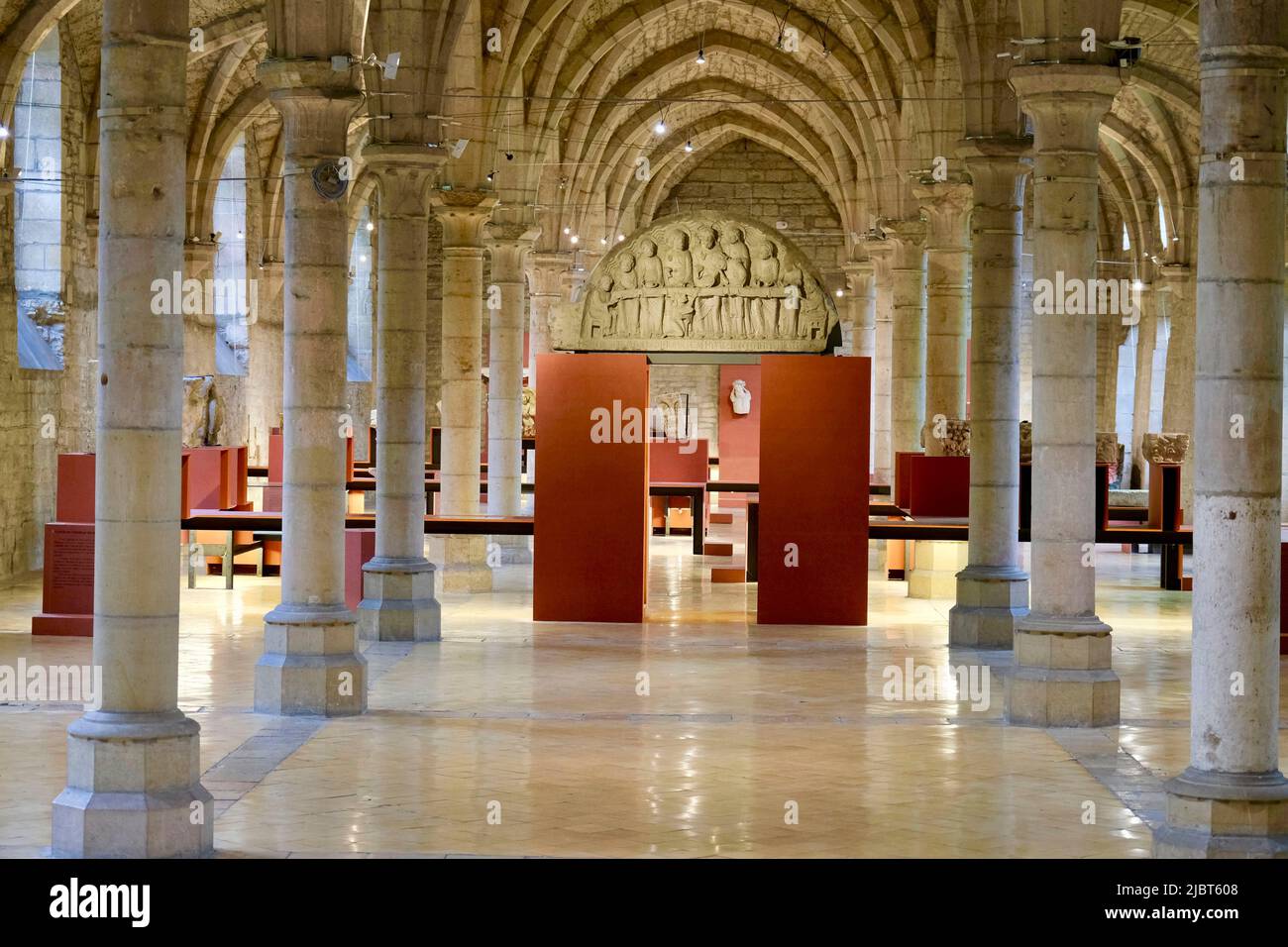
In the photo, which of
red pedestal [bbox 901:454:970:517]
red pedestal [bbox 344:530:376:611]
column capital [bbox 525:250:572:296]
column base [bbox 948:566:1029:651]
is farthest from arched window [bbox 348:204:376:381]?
column base [bbox 948:566:1029:651]

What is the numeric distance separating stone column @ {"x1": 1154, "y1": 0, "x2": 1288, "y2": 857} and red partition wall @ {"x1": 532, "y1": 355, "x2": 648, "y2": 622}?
31.4 ft

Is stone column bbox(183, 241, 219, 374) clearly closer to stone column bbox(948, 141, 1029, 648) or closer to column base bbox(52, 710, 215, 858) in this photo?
stone column bbox(948, 141, 1029, 648)

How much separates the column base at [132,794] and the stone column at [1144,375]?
29.0 metres

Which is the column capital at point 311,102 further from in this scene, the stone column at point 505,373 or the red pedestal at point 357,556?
the stone column at point 505,373

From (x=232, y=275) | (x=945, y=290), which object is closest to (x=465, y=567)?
(x=945, y=290)

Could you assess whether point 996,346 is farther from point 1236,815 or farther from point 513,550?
point 513,550

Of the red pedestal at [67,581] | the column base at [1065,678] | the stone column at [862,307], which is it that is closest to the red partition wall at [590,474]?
the red pedestal at [67,581]

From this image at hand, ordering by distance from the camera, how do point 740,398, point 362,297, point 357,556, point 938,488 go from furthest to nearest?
1. point 362,297
2. point 740,398
3. point 938,488
4. point 357,556

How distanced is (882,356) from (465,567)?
12082mm

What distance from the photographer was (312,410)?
12.1m

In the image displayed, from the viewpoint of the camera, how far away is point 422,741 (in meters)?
11.2

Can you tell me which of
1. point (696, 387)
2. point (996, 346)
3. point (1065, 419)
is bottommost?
point (1065, 419)
